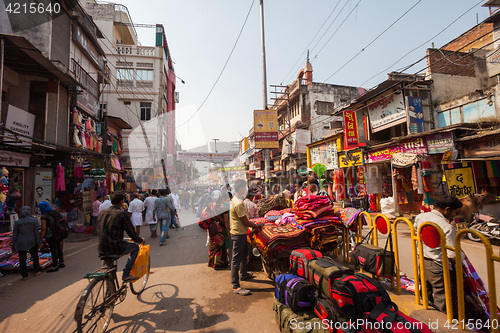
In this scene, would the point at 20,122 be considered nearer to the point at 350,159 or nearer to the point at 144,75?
the point at 350,159

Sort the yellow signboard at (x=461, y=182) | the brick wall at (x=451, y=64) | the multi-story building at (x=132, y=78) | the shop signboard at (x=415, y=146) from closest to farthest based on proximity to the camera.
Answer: the yellow signboard at (x=461, y=182), the shop signboard at (x=415, y=146), the brick wall at (x=451, y=64), the multi-story building at (x=132, y=78)

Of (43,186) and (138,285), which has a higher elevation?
(43,186)

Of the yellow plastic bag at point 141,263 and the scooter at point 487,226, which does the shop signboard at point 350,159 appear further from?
the yellow plastic bag at point 141,263

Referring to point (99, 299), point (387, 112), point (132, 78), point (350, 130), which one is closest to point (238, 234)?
point (99, 299)

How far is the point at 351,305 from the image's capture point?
2.23 m

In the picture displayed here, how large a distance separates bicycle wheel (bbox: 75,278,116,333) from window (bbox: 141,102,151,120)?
83.1 feet

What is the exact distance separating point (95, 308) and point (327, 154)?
56.6 feet

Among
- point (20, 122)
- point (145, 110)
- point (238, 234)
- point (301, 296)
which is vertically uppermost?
point (145, 110)

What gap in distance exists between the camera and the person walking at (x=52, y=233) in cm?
549

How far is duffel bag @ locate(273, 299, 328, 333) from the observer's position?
2.44 m

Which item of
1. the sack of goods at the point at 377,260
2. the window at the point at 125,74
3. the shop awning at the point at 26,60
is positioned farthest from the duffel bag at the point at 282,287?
the window at the point at 125,74

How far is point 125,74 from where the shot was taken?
26.6m

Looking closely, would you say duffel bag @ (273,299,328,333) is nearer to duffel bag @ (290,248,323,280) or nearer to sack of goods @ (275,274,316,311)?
sack of goods @ (275,274,316,311)

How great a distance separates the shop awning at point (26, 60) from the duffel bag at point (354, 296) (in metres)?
9.49
